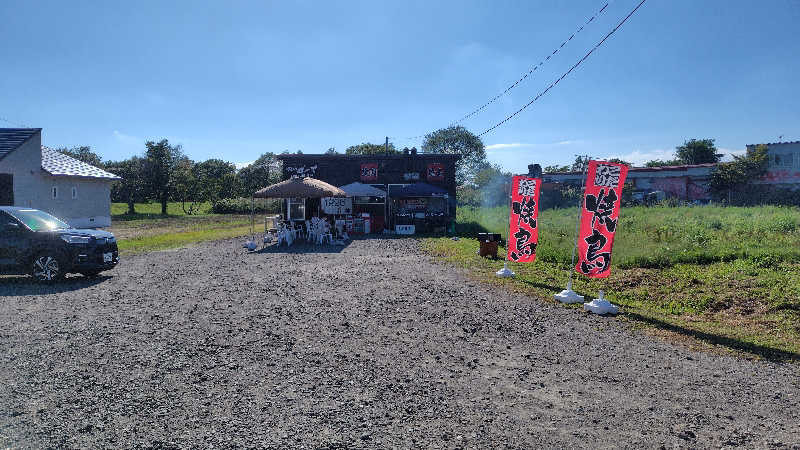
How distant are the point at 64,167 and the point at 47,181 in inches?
73.6

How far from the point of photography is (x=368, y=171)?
25875 millimetres

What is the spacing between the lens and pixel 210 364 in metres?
4.72

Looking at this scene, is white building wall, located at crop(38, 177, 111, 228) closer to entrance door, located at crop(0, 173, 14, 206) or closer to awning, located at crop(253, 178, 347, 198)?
entrance door, located at crop(0, 173, 14, 206)

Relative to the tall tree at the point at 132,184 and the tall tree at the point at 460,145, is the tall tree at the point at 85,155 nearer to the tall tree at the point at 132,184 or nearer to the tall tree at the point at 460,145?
the tall tree at the point at 132,184

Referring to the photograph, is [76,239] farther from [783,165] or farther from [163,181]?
[783,165]

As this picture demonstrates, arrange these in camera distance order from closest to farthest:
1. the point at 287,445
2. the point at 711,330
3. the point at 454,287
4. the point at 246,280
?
the point at 287,445 < the point at 711,330 < the point at 454,287 < the point at 246,280

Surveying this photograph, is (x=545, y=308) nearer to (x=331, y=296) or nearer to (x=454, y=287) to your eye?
(x=454, y=287)

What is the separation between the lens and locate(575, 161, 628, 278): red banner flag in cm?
726

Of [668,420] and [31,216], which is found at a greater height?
[31,216]

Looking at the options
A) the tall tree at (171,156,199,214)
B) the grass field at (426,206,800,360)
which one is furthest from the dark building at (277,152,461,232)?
the tall tree at (171,156,199,214)

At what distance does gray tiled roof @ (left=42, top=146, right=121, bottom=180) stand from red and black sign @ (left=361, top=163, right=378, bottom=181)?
13430 millimetres

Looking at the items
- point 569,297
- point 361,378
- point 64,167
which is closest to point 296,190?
point 569,297

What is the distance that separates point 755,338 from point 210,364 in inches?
253

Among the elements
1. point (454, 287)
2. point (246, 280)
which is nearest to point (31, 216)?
point (246, 280)
